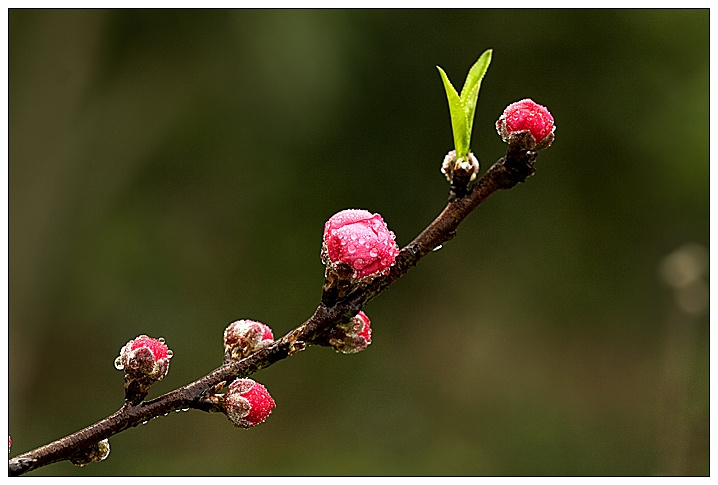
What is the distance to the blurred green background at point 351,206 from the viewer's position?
236 cm

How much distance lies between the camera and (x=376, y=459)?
103 inches

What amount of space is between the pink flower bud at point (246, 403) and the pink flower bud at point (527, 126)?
19 centimetres

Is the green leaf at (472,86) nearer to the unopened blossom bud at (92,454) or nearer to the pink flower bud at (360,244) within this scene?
the pink flower bud at (360,244)

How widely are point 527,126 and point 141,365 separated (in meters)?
0.24

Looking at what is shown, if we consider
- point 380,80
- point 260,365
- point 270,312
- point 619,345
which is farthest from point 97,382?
point 260,365

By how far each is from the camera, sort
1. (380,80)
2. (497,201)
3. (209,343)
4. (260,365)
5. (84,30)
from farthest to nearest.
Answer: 1. (497,201)
2. (209,343)
3. (380,80)
4. (84,30)
5. (260,365)

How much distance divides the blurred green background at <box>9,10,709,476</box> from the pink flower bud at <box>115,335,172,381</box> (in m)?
1.70

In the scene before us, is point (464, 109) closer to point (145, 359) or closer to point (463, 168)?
point (463, 168)

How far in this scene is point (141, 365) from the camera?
42 cm

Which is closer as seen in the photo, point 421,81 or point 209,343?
point 421,81

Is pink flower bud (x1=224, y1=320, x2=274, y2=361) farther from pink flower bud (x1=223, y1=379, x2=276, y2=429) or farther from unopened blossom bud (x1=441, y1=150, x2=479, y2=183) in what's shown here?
unopened blossom bud (x1=441, y1=150, x2=479, y2=183)

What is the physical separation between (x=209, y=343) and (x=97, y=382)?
424mm

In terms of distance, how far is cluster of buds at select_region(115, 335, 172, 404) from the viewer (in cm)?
41

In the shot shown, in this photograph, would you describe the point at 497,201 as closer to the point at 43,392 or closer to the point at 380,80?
the point at 380,80
